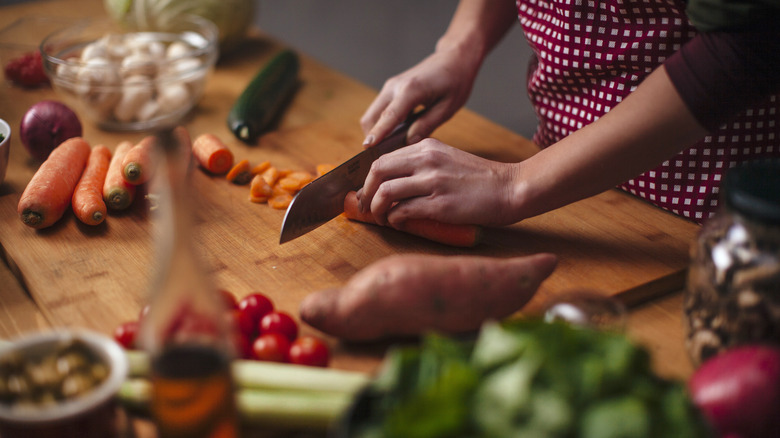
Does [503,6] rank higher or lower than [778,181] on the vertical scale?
lower

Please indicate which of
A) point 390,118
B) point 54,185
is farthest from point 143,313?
point 390,118

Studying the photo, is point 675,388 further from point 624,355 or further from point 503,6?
point 503,6

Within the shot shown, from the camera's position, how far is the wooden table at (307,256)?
108 cm

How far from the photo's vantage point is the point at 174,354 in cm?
68

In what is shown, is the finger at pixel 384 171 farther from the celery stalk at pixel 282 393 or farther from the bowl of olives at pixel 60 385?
the bowl of olives at pixel 60 385

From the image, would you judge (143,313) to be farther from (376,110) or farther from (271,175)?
(376,110)

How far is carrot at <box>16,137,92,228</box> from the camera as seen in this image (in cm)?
132

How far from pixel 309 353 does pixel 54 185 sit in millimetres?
757

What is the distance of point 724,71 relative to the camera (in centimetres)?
103

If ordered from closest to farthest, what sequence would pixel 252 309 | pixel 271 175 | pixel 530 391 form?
pixel 530 391 → pixel 252 309 → pixel 271 175

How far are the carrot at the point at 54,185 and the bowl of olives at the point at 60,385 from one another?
63 centimetres

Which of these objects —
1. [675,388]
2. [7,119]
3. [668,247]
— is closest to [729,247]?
[675,388]

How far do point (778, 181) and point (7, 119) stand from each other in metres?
1.79

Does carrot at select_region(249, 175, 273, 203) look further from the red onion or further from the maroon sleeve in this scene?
the red onion
